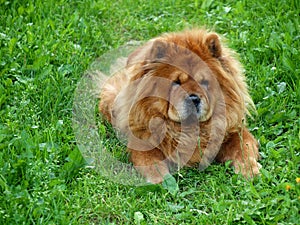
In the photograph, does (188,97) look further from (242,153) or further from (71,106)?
(71,106)

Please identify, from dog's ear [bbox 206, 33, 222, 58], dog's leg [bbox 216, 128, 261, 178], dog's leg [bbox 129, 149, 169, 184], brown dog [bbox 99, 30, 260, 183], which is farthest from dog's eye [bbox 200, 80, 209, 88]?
dog's leg [bbox 129, 149, 169, 184]

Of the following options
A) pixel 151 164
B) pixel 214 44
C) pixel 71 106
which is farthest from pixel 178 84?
pixel 71 106

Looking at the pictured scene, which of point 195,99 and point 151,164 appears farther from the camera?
point 151,164

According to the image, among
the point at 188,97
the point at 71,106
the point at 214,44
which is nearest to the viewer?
the point at 188,97

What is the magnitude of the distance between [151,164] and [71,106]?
1195mm

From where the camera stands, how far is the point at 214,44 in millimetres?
4945

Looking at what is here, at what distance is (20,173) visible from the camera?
4586mm

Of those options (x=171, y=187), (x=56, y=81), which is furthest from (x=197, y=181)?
(x=56, y=81)

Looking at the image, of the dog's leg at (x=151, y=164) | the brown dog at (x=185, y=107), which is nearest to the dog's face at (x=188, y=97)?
the brown dog at (x=185, y=107)

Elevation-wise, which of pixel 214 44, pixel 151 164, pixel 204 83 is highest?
pixel 214 44

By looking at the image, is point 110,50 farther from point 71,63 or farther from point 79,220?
point 79,220

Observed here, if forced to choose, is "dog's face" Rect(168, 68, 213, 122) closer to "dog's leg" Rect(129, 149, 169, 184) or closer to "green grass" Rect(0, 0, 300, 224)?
"dog's leg" Rect(129, 149, 169, 184)

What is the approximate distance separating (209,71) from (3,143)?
5.71ft

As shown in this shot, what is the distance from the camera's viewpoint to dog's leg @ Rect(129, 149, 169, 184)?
486 centimetres
